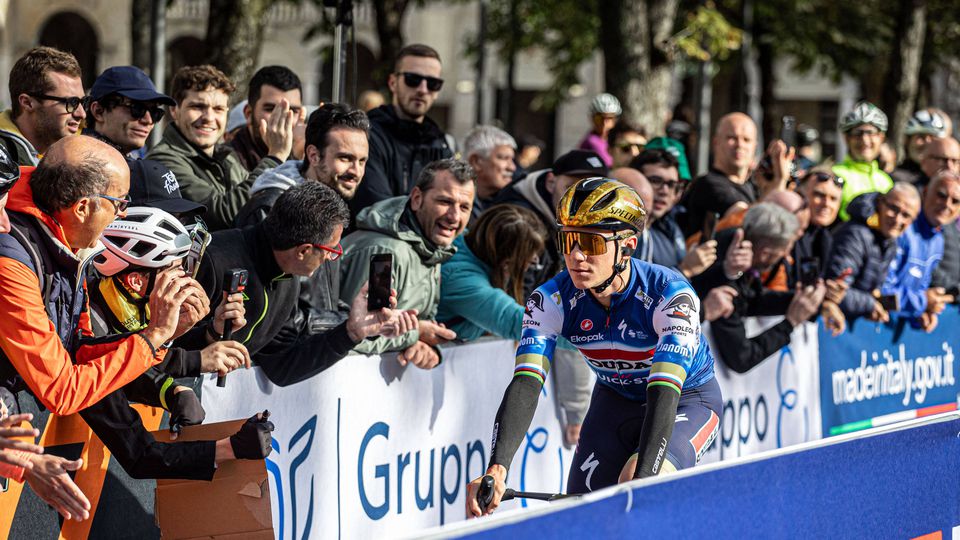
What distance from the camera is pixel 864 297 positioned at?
9.73m

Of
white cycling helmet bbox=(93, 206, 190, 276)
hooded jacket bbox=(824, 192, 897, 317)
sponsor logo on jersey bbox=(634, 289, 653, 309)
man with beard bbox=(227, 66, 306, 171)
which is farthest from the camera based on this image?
hooded jacket bbox=(824, 192, 897, 317)

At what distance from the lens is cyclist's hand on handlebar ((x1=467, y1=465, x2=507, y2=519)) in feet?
14.7

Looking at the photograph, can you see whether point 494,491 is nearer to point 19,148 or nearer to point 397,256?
point 397,256

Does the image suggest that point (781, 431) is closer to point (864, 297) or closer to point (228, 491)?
point (864, 297)

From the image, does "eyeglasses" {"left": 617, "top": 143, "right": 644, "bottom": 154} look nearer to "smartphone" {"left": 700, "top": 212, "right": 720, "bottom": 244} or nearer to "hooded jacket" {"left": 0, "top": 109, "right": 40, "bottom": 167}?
"smartphone" {"left": 700, "top": 212, "right": 720, "bottom": 244}

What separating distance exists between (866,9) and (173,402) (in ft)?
84.8

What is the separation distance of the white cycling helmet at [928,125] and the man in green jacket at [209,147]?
690 cm

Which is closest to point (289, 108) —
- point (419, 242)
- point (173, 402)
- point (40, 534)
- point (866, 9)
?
point (419, 242)

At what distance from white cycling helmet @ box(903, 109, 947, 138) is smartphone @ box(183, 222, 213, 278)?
8.44 metres

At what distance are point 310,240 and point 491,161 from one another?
3.73 m

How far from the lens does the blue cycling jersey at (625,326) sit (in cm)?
509

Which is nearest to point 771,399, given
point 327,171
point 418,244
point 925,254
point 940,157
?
point 925,254

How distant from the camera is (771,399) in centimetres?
932

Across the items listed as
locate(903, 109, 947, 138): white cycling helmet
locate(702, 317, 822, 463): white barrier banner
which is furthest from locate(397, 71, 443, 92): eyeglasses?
locate(903, 109, 947, 138): white cycling helmet
